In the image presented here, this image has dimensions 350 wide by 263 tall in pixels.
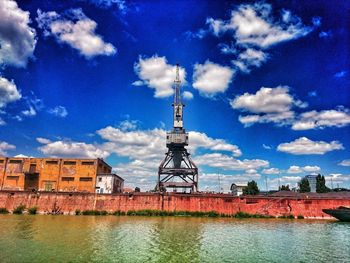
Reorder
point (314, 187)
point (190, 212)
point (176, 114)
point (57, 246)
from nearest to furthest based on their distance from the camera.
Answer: point (57, 246) → point (190, 212) → point (176, 114) → point (314, 187)

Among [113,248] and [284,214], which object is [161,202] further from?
[113,248]

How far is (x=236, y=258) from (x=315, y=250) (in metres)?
6.12

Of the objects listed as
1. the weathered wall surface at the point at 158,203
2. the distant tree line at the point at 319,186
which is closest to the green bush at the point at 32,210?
the weathered wall surface at the point at 158,203

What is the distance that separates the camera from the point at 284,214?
47.6 m

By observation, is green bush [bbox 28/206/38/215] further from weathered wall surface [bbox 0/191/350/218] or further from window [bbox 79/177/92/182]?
window [bbox 79/177/92/182]

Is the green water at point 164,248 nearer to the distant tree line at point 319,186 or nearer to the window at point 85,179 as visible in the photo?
the window at point 85,179

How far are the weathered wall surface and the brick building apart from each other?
10.3m

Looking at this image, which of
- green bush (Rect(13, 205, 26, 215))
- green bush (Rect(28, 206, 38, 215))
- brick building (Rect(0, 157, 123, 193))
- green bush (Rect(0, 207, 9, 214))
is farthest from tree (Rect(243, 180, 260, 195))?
green bush (Rect(0, 207, 9, 214))

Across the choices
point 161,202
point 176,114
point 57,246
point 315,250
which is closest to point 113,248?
point 57,246

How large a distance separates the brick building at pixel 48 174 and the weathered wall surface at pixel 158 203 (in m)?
10.3

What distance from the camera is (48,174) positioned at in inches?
2270

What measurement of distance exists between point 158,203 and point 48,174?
79.8 ft

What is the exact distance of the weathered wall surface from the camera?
151 ft

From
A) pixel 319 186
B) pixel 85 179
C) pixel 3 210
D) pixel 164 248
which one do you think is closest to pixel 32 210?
pixel 3 210
